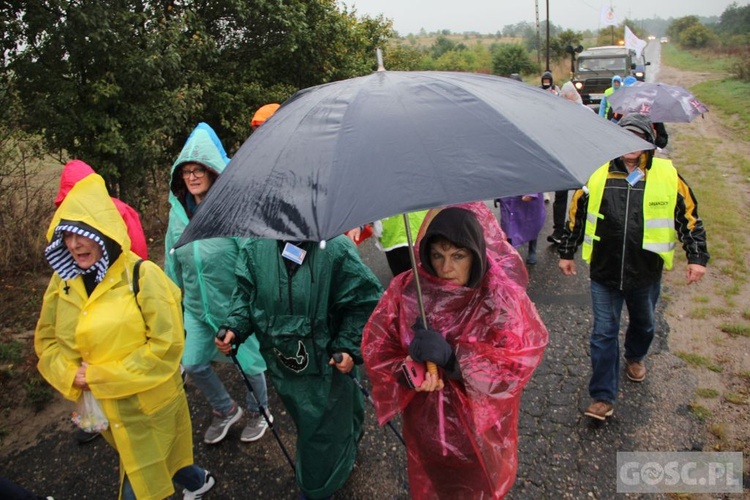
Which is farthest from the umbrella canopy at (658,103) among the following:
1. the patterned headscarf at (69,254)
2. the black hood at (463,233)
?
the patterned headscarf at (69,254)

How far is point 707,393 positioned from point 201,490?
328 centimetres

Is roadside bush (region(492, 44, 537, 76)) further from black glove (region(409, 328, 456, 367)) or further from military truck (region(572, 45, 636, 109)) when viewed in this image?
black glove (region(409, 328, 456, 367))

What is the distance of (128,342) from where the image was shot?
88.4 inches

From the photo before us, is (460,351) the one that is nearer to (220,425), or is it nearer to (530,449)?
(530,449)

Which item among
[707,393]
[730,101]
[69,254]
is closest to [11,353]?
[69,254]

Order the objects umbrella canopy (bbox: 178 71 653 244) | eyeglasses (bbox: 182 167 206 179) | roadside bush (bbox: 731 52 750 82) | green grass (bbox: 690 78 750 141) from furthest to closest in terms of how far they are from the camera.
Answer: roadside bush (bbox: 731 52 750 82)
green grass (bbox: 690 78 750 141)
eyeglasses (bbox: 182 167 206 179)
umbrella canopy (bbox: 178 71 653 244)

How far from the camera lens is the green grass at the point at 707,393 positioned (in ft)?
10.6

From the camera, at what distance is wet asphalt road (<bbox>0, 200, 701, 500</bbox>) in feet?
9.08

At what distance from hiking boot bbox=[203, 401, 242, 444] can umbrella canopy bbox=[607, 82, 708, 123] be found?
490 centimetres

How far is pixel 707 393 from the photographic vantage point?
10.7 feet

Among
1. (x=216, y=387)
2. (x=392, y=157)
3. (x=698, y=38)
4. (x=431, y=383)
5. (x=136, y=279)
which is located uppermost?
(x=698, y=38)

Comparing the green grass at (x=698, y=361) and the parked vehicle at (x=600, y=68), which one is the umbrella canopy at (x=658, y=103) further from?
the parked vehicle at (x=600, y=68)

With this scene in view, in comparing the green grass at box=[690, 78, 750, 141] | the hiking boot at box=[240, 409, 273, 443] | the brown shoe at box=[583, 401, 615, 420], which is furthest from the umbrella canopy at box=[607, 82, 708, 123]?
the hiking boot at box=[240, 409, 273, 443]

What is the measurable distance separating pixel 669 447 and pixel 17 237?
673 centimetres
